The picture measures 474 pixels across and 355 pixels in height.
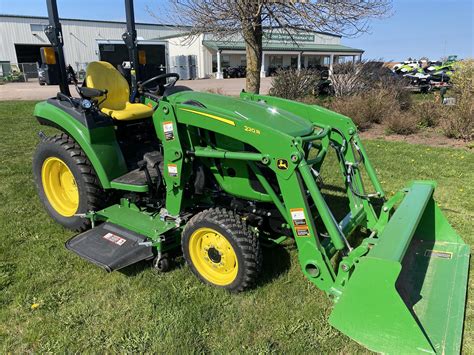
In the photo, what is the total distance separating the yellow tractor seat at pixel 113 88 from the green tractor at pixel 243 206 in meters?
0.03

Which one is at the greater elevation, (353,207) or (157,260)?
(353,207)

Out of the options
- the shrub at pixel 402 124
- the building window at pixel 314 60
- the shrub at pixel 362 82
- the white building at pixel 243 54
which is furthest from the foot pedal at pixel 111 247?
the building window at pixel 314 60

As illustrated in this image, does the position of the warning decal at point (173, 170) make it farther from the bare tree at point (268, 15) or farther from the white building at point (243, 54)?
the white building at point (243, 54)

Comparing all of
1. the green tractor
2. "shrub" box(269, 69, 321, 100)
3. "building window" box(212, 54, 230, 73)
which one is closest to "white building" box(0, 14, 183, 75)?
"building window" box(212, 54, 230, 73)

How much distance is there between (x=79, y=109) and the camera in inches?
147

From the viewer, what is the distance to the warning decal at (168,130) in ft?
10.1

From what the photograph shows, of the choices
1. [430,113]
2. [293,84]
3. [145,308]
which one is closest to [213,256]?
[145,308]

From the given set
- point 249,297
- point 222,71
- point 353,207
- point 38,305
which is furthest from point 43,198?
point 222,71

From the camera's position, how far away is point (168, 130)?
310 cm

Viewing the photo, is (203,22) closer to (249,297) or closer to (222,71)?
(249,297)

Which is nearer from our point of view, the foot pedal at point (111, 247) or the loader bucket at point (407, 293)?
the loader bucket at point (407, 293)

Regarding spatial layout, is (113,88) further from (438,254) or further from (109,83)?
(438,254)

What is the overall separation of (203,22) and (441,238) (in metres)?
6.77

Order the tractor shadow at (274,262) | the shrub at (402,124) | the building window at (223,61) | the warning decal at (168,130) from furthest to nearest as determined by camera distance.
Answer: the building window at (223,61) → the shrub at (402,124) → the tractor shadow at (274,262) → the warning decal at (168,130)
